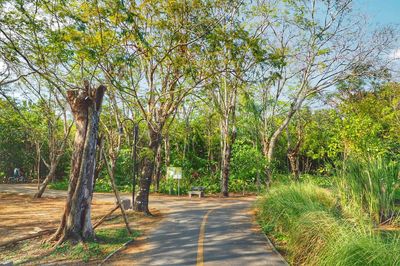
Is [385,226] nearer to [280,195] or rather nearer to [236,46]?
[280,195]

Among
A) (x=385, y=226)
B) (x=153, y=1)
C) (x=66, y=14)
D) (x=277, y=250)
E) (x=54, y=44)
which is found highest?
→ (x=153, y=1)

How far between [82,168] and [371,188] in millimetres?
7624

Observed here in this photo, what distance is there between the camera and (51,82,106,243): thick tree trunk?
32.7ft

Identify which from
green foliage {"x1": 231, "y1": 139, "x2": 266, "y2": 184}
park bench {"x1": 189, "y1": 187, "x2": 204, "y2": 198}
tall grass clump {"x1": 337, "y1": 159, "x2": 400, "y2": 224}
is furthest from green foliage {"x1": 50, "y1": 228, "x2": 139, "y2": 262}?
green foliage {"x1": 231, "y1": 139, "x2": 266, "y2": 184}

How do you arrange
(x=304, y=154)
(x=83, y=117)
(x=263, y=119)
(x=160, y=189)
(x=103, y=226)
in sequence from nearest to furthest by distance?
(x=83, y=117) → (x=103, y=226) → (x=160, y=189) → (x=263, y=119) → (x=304, y=154)

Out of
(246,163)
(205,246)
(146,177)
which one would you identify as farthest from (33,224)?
(246,163)

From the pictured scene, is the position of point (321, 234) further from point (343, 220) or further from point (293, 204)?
point (293, 204)

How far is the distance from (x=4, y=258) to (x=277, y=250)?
6.49 meters

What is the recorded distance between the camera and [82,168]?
1022 cm

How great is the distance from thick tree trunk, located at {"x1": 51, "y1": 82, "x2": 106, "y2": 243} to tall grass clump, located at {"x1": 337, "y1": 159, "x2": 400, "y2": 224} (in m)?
6.84

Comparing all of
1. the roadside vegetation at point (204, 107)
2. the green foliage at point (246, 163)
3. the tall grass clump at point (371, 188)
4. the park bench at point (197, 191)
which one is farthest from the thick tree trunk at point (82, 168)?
the green foliage at point (246, 163)

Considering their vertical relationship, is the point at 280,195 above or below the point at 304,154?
below

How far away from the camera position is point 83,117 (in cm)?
1062

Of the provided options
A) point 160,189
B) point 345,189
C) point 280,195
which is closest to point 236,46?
point 280,195
